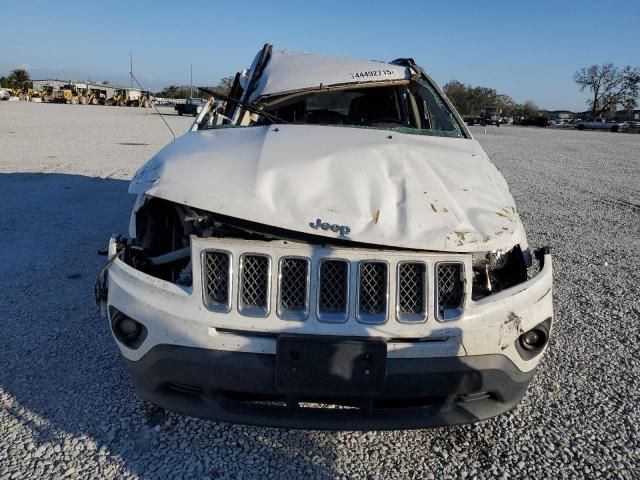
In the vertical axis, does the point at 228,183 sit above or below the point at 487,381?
above

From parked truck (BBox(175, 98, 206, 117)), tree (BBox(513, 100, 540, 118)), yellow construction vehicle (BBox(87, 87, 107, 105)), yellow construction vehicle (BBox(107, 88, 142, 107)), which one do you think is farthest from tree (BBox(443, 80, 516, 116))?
parked truck (BBox(175, 98, 206, 117))

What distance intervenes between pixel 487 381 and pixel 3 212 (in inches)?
258

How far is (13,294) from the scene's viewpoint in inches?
164

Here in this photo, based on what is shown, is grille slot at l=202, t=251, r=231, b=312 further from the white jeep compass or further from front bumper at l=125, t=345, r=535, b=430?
front bumper at l=125, t=345, r=535, b=430

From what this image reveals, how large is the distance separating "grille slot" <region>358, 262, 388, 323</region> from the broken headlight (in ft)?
1.52

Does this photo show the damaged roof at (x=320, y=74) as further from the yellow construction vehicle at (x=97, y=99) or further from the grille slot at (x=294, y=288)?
the yellow construction vehicle at (x=97, y=99)

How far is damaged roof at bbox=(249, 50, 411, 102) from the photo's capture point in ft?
13.8

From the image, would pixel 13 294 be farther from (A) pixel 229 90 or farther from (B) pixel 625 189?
(B) pixel 625 189

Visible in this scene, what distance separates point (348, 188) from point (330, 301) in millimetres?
601

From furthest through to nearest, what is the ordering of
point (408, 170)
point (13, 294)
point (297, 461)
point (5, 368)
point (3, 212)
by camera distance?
point (3, 212) → point (13, 294) → point (5, 368) → point (408, 170) → point (297, 461)

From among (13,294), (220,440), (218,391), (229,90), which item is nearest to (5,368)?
(13,294)

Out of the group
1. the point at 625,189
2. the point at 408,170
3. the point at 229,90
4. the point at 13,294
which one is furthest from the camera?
the point at 625,189

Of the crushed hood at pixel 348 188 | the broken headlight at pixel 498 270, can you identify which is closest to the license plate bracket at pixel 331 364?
the crushed hood at pixel 348 188

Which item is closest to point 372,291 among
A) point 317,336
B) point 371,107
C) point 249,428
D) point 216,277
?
point 317,336
